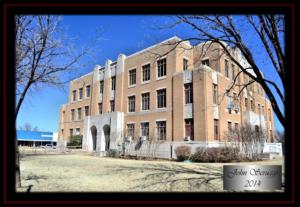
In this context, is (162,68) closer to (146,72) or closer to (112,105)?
(146,72)

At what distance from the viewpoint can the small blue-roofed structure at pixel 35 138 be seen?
61.3 metres

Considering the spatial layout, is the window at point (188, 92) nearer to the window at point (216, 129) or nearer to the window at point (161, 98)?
the window at point (161, 98)

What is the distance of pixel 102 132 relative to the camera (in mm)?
34156

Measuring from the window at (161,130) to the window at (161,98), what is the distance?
177 centimetres

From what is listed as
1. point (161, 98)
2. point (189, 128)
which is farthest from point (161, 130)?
point (189, 128)

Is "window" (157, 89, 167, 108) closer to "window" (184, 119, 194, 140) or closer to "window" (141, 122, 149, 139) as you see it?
"window" (141, 122, 149, 139)

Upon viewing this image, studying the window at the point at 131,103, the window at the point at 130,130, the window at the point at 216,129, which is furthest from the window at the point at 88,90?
the window at the point at 216,129

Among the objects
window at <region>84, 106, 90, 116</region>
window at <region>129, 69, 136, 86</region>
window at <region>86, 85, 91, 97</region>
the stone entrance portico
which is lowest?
the stone entrance portico

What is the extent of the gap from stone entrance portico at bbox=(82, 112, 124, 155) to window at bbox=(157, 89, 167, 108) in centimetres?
602

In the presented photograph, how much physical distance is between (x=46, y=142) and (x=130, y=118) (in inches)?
1706

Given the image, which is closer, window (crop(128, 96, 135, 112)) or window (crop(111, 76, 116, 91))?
window (crop(128, 96, 135, 112))

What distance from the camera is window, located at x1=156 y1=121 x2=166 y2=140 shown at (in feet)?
88.9

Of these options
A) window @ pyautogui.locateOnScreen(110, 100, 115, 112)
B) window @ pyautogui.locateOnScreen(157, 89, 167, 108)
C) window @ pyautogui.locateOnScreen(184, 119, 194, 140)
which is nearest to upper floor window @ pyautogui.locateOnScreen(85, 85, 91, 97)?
window @ pyautogui.locateOnScreen(110, 100, 115, 112)
